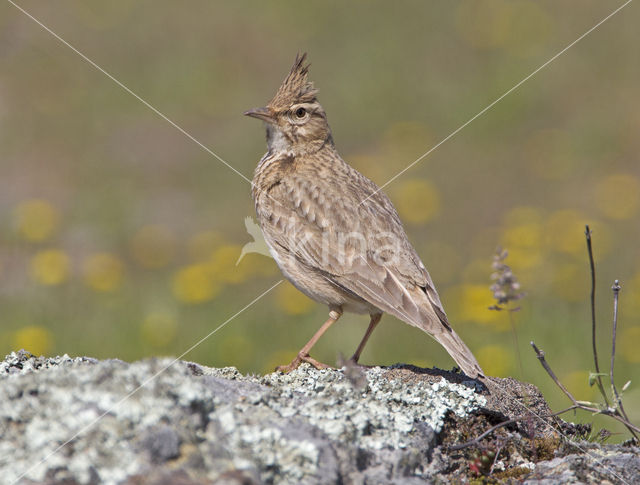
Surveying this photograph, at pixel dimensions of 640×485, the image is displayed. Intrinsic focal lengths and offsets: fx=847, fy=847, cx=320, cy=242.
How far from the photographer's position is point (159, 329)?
735cm

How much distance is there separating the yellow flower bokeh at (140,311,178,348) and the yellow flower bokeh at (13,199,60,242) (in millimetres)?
2262

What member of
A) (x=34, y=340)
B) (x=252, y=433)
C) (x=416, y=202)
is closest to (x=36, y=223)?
(x=34, y=340)

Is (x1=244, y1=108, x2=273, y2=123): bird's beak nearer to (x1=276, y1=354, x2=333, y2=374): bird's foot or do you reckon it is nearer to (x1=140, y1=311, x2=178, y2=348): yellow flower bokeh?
(x1=276, y1=354, x2=333, y2=374): bird's foot

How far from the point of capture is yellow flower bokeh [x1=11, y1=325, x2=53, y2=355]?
6.98 metres

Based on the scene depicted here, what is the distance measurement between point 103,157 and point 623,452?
424 inches

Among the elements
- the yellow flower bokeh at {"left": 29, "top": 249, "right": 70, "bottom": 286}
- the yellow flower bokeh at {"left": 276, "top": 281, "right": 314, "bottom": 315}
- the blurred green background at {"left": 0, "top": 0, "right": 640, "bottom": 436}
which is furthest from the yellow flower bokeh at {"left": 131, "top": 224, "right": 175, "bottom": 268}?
the yellow flower bokeh at {"left": 276, "top": 281, "right": 314, "bottom": 315}

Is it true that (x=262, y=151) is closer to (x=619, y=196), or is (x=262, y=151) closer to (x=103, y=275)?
(x=103, y=275)

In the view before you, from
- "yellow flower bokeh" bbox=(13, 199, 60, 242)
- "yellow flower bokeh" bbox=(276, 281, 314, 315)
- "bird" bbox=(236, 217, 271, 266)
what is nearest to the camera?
"bird" bbox=(236, 217, 271, 266)

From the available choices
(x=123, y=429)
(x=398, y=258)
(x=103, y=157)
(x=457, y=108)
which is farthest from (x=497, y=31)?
(x=123, y=429)

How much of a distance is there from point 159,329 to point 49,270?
6.03 feet

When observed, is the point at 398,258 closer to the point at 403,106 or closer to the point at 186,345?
the point at 186,345

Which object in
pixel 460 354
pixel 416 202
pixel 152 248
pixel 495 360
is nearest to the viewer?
pixel 460 354

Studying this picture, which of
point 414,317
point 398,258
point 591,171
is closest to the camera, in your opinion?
point 414,317

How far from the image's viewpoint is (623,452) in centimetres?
329
